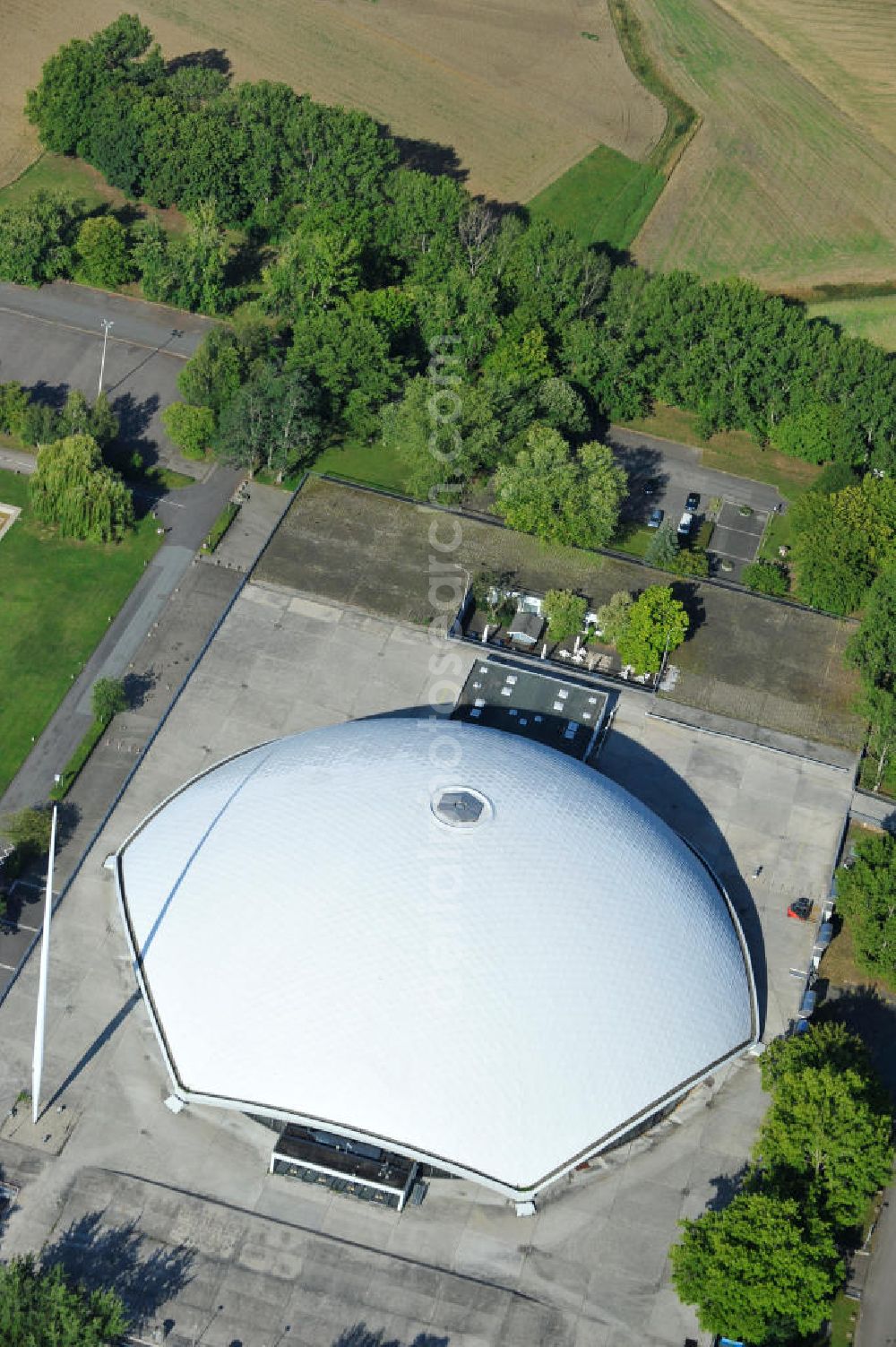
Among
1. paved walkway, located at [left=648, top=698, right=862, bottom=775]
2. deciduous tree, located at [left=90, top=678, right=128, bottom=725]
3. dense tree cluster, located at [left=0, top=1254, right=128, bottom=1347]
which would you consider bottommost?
dense tree cluster, located at [left=0, top=1254, right=128, bottom=1347]

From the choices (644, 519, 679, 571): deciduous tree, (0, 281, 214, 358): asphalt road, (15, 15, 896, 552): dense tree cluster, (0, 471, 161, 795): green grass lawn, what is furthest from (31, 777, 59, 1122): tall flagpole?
(0, 281, 214, 358): asphalt road

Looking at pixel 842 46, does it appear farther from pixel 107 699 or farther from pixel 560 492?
pixel 107 699

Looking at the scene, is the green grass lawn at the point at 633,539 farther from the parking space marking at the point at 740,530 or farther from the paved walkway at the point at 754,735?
the paved walkway at the point at 754,735

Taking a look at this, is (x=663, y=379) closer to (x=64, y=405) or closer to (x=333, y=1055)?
(x=64, y=405)

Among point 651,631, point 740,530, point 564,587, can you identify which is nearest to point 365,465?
point 564,587

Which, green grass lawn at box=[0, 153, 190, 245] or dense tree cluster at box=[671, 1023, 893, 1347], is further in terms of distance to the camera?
green grass lawn at box=[0, 153, 190, 245]

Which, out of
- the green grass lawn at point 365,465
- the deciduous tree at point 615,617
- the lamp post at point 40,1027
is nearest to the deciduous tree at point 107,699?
the lamp post at point 40,1027

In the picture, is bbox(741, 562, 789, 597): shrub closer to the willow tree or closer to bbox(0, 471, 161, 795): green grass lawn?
bbox(0, 471, 161, 795): green grass lawn
